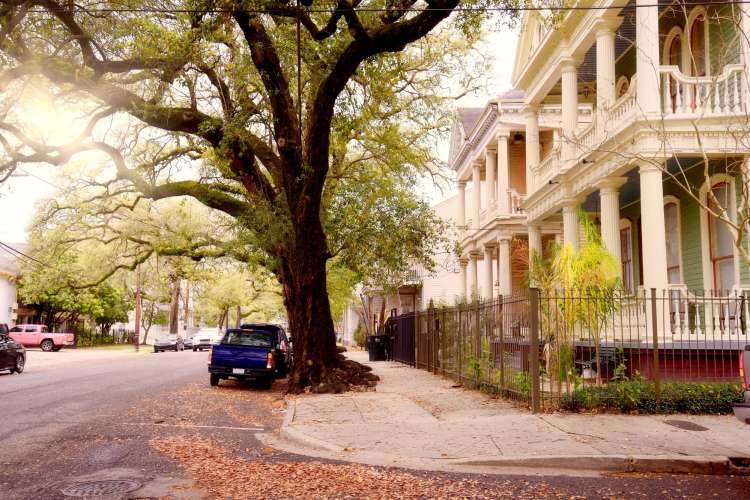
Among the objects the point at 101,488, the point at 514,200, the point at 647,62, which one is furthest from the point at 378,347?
the point at 101,488

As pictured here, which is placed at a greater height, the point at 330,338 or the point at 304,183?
the point at 304,183

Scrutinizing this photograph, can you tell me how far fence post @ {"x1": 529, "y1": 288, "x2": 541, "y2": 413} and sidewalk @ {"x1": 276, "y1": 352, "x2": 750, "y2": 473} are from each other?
0.31 metres

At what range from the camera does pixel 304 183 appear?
15.4 m

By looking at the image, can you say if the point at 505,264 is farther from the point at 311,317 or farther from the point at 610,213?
the point at 311,317

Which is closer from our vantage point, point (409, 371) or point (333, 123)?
point (333, 123)

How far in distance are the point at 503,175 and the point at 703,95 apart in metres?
10.5

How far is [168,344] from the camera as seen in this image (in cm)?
4912

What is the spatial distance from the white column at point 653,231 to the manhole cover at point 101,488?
1002cm

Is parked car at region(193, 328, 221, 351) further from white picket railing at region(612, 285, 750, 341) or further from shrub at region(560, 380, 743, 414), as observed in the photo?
shrub at region(560, 380, 743, 414)

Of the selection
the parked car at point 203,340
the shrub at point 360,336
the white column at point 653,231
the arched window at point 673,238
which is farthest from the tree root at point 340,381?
the parked car at point 203,340

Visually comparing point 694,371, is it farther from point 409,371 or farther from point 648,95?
point 409,371

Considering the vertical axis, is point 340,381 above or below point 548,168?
below

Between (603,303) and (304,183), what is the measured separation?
7.09 m

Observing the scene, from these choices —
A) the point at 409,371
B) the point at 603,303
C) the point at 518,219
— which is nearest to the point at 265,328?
the point at 409,371
